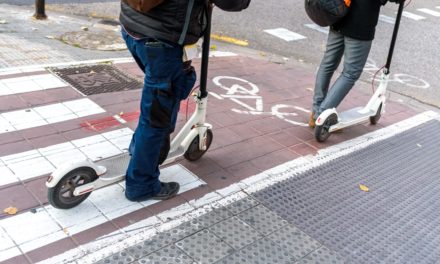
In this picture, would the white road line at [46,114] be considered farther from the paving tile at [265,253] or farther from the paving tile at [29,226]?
the paving tile at [265,253]

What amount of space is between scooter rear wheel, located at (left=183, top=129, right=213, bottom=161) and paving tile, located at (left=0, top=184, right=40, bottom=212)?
122 centimetres

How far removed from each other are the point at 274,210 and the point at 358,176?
109cm

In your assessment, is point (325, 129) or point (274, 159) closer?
point (274, 159)

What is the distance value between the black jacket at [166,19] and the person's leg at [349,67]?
6.25ft

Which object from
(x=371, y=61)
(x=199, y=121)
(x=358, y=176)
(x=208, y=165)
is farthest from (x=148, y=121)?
(x=371, y=61)

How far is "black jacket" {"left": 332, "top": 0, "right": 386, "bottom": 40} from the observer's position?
434 centimetres

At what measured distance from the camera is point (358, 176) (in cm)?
420

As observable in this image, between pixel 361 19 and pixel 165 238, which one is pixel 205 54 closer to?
pixel 165 238

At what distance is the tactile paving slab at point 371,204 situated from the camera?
10.8ft

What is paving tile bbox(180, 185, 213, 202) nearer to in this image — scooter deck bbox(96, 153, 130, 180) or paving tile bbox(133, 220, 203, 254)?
paving tile bbox(133, 220, 203, 254)

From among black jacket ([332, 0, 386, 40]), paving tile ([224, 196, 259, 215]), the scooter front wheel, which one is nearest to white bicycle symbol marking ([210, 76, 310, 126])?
black jacket ([332, 0, 386, 40])

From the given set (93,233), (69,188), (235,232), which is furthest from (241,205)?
(69,188)

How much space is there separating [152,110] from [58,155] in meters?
1.23

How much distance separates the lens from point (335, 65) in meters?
4.86
